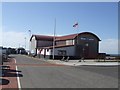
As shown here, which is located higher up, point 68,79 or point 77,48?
point 77,48

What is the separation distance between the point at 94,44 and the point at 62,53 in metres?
11.6

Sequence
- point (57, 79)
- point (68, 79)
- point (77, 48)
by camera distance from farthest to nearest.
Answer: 1. point (77, 48)
2. point (68, 79)
3. point (57, 79)

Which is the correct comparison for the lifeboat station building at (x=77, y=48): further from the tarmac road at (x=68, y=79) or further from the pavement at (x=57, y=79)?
the tarmac road at (x=68, y=79)

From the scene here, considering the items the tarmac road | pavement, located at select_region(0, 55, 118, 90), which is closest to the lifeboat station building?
pavement, located at select_region(0, 55, 118, 90)

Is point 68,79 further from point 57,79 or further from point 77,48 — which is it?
point 77,48

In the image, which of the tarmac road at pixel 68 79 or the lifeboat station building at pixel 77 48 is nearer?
the tarmac road at pixel 68 79

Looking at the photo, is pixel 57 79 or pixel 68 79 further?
pixel 68 79

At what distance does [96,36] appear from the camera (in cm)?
7006

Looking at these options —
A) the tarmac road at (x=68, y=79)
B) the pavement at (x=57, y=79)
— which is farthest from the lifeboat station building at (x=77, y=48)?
the tarmac road at (x=68, y=79)

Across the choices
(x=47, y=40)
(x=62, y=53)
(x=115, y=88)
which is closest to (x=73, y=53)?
(x=62, y=53)

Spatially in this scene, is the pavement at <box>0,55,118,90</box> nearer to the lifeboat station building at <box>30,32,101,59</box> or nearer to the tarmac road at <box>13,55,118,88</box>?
the tarmac road at <box>13,55,118,88</box>

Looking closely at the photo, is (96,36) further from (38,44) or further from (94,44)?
(38,44)

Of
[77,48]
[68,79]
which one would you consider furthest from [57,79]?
[77,48]

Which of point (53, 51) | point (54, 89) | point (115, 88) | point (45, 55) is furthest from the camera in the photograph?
point (45, 55)
